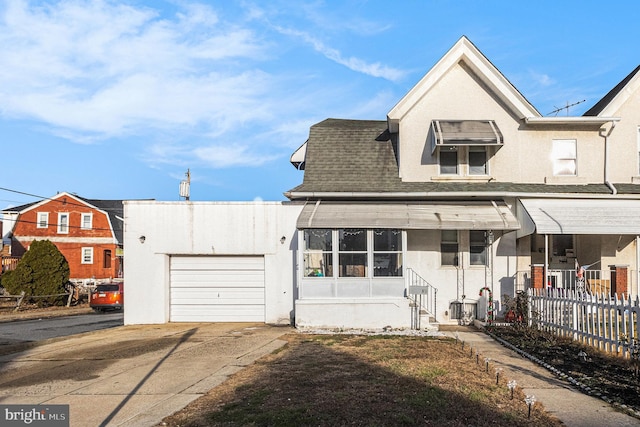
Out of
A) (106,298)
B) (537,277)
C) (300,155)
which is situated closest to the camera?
(537,277)

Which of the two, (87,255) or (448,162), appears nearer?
(448,162)

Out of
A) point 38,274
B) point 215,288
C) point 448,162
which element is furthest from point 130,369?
point 38,274

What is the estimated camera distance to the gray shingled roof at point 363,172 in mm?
16484

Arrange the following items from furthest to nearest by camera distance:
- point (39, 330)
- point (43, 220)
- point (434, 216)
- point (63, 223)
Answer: point (63, 223) < point (43, 220) < point (39, 330) < point (434, 216)

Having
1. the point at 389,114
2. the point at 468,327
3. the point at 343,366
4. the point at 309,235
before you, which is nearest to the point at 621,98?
the point at 389,114

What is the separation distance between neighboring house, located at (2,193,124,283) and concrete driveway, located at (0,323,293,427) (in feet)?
109

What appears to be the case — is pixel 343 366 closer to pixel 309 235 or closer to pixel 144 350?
pixel 144 350

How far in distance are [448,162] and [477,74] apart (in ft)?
10.1

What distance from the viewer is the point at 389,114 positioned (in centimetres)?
1725

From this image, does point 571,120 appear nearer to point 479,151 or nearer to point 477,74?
point 479,151

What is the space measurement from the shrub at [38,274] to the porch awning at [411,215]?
18.8 meters

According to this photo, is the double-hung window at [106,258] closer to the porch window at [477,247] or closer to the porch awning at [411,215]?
the porch awning at [411,215]

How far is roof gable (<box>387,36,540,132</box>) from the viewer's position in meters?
17.1

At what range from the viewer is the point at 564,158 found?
1736 cm
